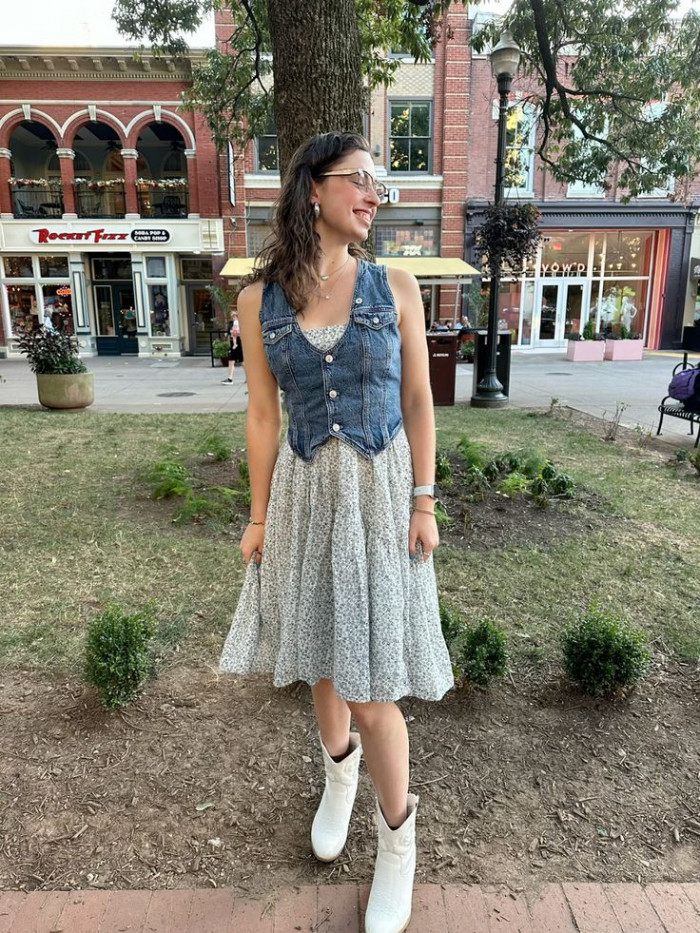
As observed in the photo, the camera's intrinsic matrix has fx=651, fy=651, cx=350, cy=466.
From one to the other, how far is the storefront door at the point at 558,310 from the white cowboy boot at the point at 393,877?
23072 mm

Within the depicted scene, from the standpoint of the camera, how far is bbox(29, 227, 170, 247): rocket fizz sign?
69.9ft

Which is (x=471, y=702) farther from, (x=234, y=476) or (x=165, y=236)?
(x=165, y=236)

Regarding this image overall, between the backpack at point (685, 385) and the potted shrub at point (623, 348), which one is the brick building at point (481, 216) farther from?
the backpack at point (685, 385)

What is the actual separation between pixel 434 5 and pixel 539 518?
609 centimetres

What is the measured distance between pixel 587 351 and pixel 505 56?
11661mm

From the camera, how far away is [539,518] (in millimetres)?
4918

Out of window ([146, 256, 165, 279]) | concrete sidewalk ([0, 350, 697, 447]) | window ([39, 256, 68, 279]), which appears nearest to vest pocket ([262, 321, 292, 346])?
concrete sidewalk ([0, 350, 697, 447])

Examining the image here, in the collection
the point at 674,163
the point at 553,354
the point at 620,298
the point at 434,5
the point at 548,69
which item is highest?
the point at 434,5

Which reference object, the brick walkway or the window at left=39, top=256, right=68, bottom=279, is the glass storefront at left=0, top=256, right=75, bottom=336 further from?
the brick walkway

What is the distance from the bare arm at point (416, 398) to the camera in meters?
1.80

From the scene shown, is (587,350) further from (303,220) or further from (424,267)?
(303,220)

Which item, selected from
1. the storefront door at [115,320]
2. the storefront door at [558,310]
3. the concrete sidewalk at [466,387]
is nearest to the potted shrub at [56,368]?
the concrete sidewalk at [466,387]

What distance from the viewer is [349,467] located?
1709mm

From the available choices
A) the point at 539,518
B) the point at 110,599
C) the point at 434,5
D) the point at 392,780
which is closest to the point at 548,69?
the point at 434,5
